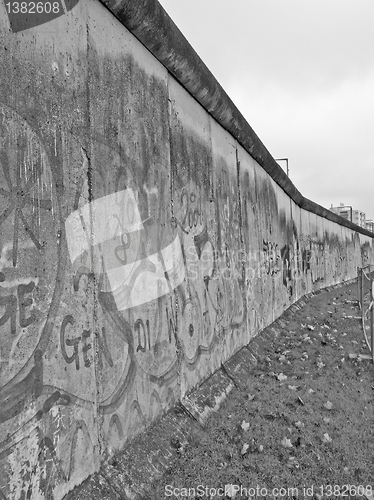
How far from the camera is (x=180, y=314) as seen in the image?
3.62m

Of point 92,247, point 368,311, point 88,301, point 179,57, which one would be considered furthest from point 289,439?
point 368,311

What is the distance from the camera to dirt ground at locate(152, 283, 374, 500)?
266cm

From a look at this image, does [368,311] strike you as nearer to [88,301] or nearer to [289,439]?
[289,439]

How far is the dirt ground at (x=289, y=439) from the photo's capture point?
266 cm

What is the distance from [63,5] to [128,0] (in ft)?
2.28

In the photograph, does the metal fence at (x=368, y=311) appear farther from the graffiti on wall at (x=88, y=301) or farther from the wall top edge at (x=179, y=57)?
the wall top edge at (x=179, y=57)

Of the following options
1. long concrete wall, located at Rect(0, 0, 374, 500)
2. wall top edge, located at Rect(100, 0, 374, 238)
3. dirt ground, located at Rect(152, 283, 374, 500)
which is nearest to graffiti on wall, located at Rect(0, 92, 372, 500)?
long concrete wall, located at Rect(0, 0, 374, 500)

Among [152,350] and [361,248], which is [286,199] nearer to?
[152,350]

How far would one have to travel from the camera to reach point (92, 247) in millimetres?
2357

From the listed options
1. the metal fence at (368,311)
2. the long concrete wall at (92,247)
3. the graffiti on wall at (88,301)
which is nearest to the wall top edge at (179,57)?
the long concrete wall at (92,247)

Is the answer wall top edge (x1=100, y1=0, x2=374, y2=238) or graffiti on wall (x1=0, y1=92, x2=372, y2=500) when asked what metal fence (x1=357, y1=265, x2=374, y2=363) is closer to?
graffiti on wall (x1=0, y1=92, x2=372, y2=500)

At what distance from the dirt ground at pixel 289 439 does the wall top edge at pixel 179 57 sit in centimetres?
329

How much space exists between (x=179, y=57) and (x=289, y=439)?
358 centimetres

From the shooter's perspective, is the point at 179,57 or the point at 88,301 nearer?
the point at 88,301
